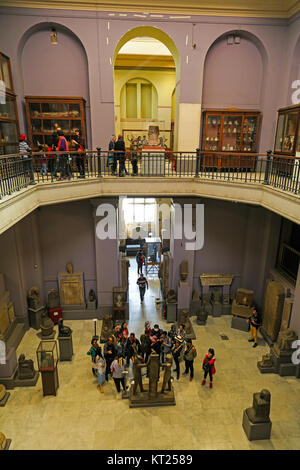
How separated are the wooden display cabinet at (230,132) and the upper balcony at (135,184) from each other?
37 centimetres

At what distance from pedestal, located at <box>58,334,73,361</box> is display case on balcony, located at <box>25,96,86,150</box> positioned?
6060mm

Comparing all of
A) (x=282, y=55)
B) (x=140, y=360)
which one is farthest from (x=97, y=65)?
(x=140, y=360)

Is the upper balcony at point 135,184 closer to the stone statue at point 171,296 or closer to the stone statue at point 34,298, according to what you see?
Result: the stone statue at point 171,296

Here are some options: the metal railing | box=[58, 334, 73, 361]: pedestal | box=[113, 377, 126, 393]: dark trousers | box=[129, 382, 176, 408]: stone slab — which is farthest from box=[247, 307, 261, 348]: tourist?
box=[58, 334, 73, 361]: pedestal

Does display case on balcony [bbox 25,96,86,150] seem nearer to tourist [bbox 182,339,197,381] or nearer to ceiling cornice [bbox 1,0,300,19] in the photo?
ceiling cornice [bbox 1,0,300,19]

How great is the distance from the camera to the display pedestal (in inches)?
301

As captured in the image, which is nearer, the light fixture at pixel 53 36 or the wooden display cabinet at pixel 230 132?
the light fixture at pixel 53 36

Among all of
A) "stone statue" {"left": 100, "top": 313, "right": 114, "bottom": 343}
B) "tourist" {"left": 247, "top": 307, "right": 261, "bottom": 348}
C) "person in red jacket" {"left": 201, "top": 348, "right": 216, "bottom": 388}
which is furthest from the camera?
"stone statue" {"left": 100, "top": 313, "right": 114, "bottom": 343}

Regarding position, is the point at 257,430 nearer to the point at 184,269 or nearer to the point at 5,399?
the point at 184,269

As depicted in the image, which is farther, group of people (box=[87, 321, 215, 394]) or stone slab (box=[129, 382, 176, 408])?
group of people (box=[87, 321, 215, 394])

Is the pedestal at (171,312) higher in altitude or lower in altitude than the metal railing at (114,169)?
lower

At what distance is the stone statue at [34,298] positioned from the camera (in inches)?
414

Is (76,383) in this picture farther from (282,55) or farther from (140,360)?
(282,55)

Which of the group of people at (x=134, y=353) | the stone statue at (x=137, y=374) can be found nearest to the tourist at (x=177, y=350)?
the group of people at (x=134, y=353)
